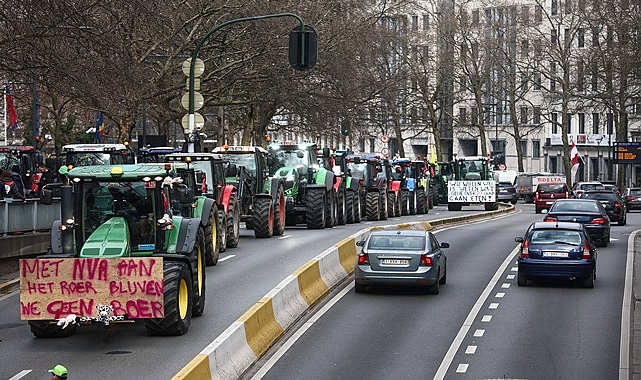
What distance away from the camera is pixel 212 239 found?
1035 inches

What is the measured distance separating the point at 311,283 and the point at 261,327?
16.2 feet

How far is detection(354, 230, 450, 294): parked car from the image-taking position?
23516 mm

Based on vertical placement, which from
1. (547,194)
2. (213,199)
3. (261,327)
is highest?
(213,199)

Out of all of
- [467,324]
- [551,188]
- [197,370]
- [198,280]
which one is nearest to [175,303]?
[198,280]

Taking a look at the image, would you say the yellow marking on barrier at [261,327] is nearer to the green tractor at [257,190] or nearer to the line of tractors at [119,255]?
the line of tractors at [119,255]

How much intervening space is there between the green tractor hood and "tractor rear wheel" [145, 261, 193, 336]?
68 cm

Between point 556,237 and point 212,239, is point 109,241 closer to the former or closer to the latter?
point 212,239

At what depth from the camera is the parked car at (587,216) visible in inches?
1361

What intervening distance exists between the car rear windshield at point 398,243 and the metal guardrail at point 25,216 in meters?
7.33

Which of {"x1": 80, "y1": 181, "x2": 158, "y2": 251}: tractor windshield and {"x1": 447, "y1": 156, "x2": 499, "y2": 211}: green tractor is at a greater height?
{"x1": 80, "y1": 181, "x2": 158, "y2": 251}: tractor windshield

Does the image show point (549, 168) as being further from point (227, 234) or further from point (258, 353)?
point (258, 353)

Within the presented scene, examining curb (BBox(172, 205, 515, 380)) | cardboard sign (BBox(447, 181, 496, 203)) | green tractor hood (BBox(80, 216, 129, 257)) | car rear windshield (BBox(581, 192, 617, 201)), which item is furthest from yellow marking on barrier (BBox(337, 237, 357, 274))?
cardboard sign (BBox(447, 181, 496, 203))

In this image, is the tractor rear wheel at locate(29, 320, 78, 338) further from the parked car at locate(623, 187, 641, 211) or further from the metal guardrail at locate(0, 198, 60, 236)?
the parked car at locate(623, 187, 641, 211)

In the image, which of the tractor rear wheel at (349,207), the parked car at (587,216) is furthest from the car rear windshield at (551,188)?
the parked car at (587,216)
